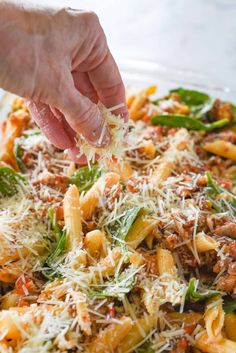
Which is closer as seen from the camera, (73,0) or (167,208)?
(167,208)

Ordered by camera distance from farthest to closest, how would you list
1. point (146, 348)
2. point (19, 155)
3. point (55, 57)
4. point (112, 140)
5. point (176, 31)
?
point (176, 31)
point (19, 155)
point (112, 140)
point (146, 348)
point (55, 57)

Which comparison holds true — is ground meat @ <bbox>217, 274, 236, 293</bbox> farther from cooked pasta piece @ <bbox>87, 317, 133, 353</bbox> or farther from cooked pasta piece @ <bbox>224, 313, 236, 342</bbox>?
cooked pasta piece @ <bbox>87, 317, 133, 353</bbox>

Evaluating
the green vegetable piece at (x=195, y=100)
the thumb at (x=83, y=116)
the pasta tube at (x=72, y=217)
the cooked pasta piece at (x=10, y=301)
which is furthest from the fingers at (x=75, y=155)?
the green vegetable piece at (x=195, y=100)

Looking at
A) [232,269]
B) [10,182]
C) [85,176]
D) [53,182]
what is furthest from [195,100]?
[232,269]

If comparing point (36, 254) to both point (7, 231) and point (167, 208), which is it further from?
point (167, 208)

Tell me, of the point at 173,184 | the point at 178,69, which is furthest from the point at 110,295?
the point at 178,69

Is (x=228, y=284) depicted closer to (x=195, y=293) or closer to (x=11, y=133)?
(x=195, y=293)

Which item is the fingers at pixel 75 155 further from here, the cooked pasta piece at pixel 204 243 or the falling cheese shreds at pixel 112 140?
the cooked pasta piece at pixel 204 243
